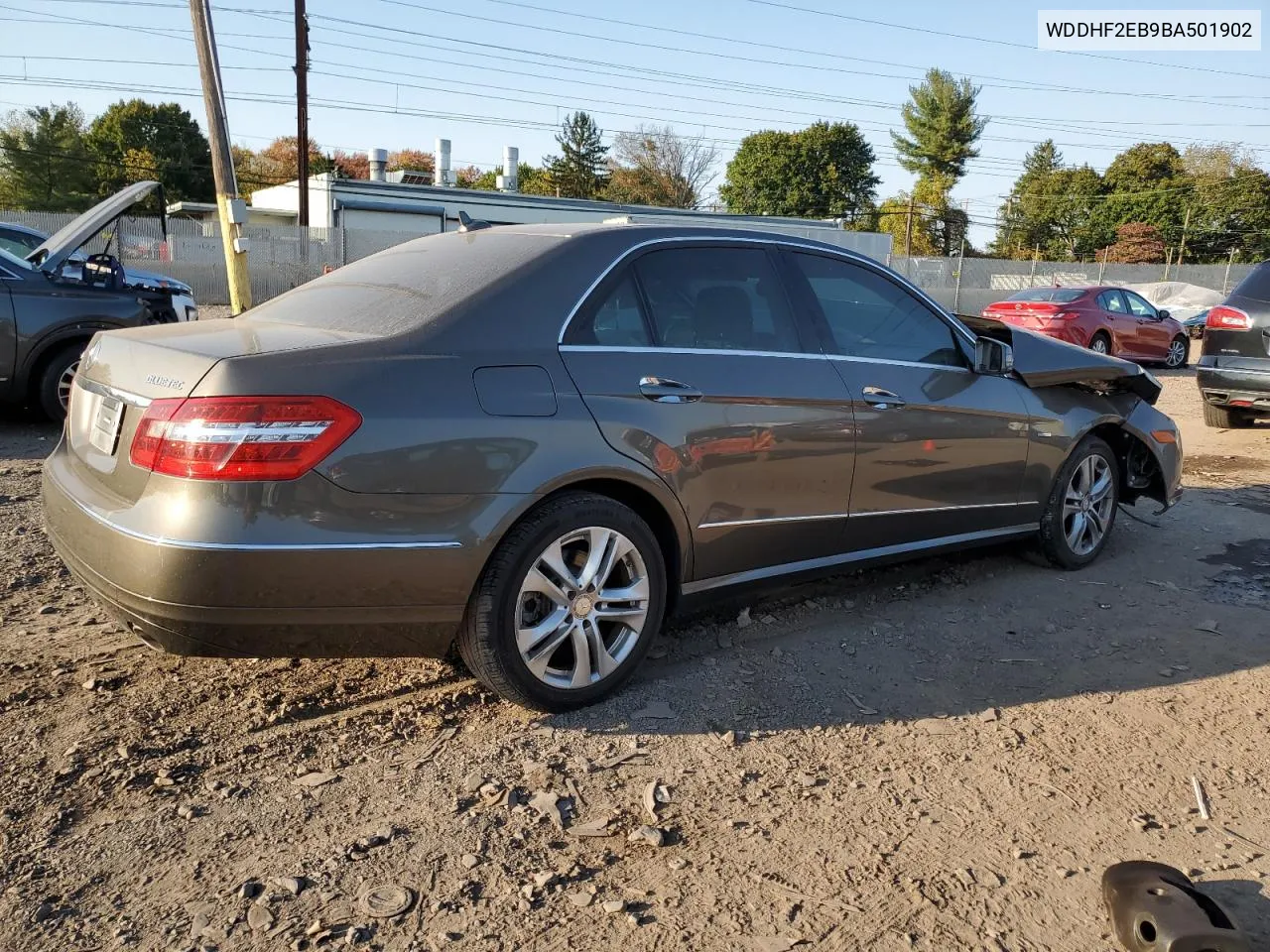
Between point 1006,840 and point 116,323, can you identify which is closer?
point 1006,840

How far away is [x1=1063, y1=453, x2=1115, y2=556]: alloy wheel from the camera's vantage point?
511cm

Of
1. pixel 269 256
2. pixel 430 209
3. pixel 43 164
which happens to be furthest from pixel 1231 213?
pixel 43 164

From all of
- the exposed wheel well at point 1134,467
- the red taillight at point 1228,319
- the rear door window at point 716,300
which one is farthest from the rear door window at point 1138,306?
the rear door window at point 716,300

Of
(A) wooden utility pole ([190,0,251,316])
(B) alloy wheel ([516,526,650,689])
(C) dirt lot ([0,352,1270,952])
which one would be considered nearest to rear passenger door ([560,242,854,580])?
(B) alloy wheel ([516,526,650,689])

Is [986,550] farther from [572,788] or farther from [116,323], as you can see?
[116,323]

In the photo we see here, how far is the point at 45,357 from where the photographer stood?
7793mm

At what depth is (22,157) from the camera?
5072cm

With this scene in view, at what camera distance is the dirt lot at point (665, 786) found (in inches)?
93.0

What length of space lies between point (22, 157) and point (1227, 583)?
59192mm

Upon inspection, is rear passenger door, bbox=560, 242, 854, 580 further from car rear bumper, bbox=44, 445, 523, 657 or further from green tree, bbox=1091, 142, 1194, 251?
green tree, bbox=1091, 142, 1194, 251

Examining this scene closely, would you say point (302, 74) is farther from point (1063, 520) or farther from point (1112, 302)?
point (1063, 520)

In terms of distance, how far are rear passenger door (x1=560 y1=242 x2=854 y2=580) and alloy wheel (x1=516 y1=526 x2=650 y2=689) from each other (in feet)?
1.00

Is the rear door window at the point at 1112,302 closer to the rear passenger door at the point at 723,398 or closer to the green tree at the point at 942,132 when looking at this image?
the rear passenger door at the point at 723,398

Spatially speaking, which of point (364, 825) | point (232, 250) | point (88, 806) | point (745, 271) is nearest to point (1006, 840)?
point (364, 825)
